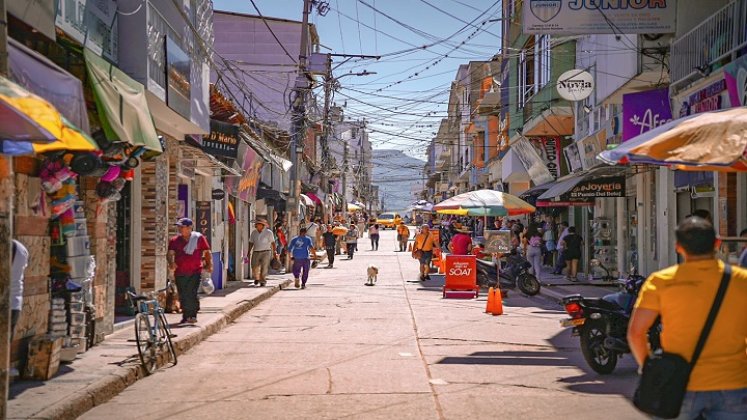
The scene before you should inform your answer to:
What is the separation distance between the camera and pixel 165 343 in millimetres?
10852

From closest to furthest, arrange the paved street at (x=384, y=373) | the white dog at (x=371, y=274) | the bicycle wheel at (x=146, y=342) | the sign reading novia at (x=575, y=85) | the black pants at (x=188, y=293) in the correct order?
the paved street at (x=384, y=373) < the bicycle wheel at (x=146, y=342) < the black pants at (x=188, y=293) < the sign reading novia at (x=575, y=85) < the white dog at (x=371, y=274)

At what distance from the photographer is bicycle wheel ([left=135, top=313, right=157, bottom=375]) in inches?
398

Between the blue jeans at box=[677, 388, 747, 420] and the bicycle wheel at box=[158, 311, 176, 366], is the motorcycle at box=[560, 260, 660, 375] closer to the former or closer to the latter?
the bicycle wheel at box=[158, 311, 176, 366]

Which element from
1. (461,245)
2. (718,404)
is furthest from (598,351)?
(461,245)

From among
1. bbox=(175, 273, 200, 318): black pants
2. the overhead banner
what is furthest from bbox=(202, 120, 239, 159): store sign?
the overhead banner

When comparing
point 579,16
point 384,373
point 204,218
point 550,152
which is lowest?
point 384,373

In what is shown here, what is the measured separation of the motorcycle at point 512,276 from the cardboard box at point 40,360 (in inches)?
555

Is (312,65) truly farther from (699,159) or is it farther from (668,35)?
(699,159)

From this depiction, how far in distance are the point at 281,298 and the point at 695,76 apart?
34.4 feet

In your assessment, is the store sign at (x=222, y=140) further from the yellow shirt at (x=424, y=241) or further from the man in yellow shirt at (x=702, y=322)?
the man in yellow shirt at (x=702, y=322)

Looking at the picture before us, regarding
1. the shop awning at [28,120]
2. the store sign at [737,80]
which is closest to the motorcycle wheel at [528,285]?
the store sign at [737,80]

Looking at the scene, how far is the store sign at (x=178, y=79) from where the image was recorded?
1423 cm

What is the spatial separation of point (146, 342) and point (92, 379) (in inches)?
52.2

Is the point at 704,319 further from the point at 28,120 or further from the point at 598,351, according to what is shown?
the point at 598,351
